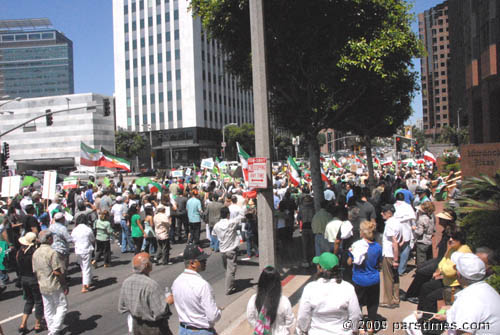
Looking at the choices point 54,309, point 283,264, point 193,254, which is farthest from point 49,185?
point 193,254

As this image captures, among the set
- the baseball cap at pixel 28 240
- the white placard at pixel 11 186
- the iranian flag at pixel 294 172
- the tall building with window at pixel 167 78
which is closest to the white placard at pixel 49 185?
the white placard at pixel 11 186

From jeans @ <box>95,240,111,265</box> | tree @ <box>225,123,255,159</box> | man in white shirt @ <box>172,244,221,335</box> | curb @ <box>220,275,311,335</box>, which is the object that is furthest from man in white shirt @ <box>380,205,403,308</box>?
tree @ <box>225,123,255,159</box>

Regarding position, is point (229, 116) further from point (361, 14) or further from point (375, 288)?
point (375, 288)

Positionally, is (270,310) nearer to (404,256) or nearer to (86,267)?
(404,256)

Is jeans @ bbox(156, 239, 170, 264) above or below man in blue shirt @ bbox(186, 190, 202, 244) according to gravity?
below

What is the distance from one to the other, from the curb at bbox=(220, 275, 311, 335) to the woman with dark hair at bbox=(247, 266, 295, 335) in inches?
99.4

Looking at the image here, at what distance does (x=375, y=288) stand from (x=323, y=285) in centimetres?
205

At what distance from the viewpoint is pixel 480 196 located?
829 cm

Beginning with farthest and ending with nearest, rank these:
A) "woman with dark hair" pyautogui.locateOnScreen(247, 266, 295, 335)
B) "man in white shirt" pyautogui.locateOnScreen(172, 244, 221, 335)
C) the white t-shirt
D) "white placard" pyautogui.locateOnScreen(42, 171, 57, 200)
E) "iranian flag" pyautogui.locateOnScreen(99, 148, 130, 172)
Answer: "iranian flag" pyautogui.locateOnScreen(99, 148, 130, 172) → "white placard" pyautogui.locateOnScreen(42, 171, 57, 200) → the white t-shirt → "man in white shirt" pyautogui.locateOnScreen(172, 244, 221, 335) → "woman with dark hair" pyautogui.locateOnScreen(247, 266, 295, 335)

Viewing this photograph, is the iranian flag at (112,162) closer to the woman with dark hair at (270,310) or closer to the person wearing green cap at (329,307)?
the woman with dark hair at (270,310)

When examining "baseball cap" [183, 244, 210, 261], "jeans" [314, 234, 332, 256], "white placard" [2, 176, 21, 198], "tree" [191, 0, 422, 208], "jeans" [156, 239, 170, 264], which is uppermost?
"tree" [191, 0, 422, 208]

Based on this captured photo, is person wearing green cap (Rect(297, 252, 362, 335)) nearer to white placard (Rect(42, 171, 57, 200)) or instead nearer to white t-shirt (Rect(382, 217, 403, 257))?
white t-shirt (Rect(382, 217, 403, 257))

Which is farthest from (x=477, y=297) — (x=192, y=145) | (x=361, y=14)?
(x=192, y=145)

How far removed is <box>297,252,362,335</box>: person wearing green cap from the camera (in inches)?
154
